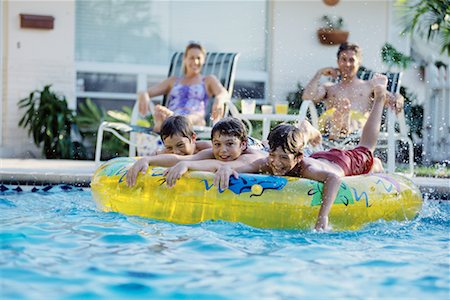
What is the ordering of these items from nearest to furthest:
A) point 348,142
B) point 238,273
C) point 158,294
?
1. point 158,294
2. point 238,273
3. point 348,142

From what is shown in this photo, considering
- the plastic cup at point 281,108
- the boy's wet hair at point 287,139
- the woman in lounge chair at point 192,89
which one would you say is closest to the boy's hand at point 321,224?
the boy's wet hair at point 287,139

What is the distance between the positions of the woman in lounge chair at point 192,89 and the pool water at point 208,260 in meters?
2.98

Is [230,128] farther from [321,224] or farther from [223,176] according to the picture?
[321,224]

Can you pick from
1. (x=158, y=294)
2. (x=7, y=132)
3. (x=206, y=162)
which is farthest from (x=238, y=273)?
(x=7, y=132)

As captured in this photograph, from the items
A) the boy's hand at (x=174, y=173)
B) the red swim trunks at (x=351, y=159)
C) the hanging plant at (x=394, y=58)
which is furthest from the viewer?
the hanging plant at (x=394, y=58)

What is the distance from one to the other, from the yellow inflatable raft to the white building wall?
5705mm

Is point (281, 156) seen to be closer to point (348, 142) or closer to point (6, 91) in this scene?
point (348, 142)

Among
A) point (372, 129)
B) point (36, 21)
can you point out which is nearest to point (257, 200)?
point (372, 129)

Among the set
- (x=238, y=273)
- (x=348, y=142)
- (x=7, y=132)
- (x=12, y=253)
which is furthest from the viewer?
(x=7, y=132)

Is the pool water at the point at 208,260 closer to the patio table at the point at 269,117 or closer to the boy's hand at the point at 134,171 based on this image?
the boy's hand at the point at 134,171

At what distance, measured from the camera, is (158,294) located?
2.98 metres

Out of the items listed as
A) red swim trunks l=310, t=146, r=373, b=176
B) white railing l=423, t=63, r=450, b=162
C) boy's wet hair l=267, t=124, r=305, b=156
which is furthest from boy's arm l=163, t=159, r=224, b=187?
white railing l=423, t=63, r=450, b=162

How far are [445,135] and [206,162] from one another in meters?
6.79

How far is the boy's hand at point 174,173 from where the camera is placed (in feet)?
14.7
